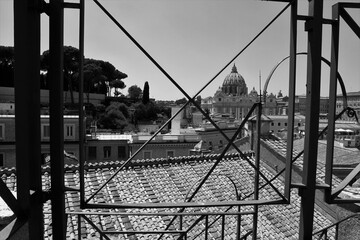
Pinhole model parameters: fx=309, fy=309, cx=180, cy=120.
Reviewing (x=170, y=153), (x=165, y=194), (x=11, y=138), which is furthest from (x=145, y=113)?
(x=165, y=194)

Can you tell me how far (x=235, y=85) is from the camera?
270 feet

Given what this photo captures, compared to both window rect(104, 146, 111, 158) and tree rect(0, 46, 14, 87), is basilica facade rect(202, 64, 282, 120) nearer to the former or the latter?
tree rect(0, 46, 14, 87)

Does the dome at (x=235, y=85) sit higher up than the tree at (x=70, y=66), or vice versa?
the dome at (x=235, y=85)

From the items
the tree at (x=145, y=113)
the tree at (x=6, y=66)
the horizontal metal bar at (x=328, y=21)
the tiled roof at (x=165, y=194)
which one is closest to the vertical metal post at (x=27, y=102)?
the horizontal metal bar at (x=328, y=21)

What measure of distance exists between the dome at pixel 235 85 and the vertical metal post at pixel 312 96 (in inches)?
3156

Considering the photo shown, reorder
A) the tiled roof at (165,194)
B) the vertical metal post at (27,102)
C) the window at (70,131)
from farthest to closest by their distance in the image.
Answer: the window at (70,131)
the tiled roof at (165,194)
the vertical metal post at (27,102)

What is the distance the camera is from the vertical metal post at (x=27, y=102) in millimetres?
1620

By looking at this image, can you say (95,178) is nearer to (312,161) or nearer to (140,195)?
(140,195)

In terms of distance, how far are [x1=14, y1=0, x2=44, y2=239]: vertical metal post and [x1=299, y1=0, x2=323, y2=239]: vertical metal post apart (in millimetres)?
1629

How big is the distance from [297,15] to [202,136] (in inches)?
927

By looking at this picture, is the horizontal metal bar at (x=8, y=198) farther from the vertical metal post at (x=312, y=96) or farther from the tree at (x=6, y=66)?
the tree at (x=6, y=66)

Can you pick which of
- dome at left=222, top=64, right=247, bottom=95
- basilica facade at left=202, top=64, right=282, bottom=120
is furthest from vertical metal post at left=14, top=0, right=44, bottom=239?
dome at left=222, top=64, right=247, bottom=95

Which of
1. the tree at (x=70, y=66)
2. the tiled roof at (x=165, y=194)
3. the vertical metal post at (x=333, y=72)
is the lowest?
the tiled roof at (x=165, y=194)

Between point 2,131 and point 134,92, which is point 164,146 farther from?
point 134,92
